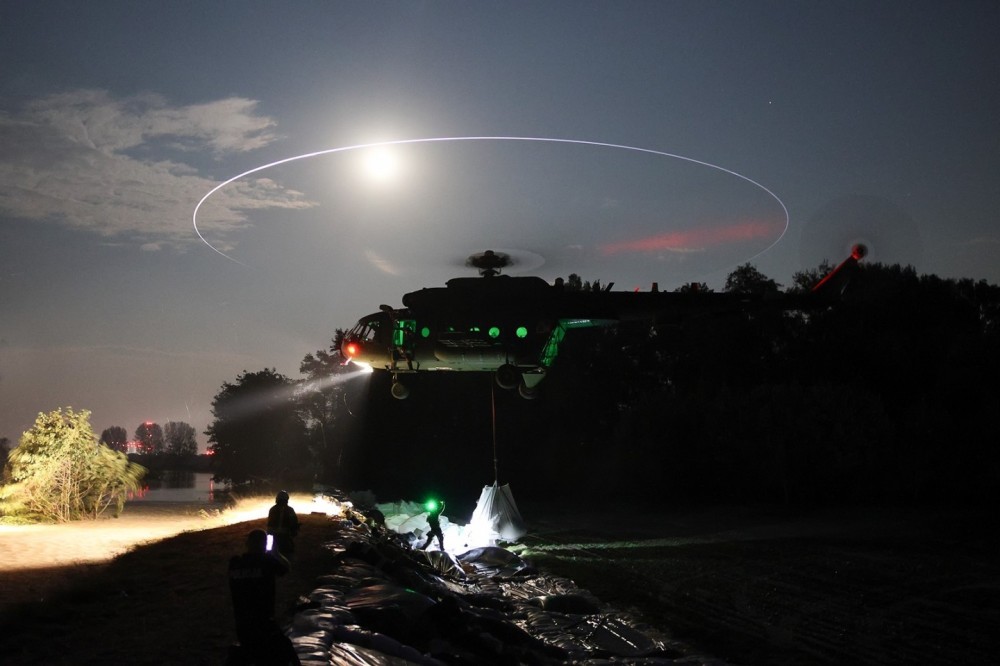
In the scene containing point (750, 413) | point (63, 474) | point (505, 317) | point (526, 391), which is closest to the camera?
point (505, 317)

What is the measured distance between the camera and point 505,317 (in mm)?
14156

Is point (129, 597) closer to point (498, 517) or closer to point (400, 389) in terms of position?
point (400, 389)

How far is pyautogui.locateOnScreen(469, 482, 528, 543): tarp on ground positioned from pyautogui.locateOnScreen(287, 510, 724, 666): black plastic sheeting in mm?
6907

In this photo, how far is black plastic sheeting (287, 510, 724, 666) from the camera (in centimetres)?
684

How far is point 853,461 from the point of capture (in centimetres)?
3078

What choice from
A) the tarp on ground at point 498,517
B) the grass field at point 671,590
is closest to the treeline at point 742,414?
the grass field at point 671,590

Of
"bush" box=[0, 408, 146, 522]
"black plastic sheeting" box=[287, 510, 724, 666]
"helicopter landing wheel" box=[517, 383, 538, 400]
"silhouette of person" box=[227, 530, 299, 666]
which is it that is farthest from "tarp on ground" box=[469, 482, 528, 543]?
"silhouette of person" box=[227, 530, 299, 666]

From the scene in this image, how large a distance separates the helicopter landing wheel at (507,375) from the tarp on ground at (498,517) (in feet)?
23.2

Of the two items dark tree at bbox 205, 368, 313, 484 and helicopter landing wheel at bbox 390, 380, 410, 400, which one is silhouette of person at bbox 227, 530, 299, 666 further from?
dark tree at bbox 205, 368, 313, 484

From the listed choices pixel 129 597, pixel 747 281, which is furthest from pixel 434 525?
pixel 747 281

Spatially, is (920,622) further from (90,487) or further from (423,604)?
(90,487)

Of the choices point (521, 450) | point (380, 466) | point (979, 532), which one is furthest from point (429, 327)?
point (380, 466)

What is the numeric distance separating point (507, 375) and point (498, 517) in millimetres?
7879

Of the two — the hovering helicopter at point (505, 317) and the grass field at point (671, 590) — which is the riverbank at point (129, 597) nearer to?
the grass field at point (671, 590)
